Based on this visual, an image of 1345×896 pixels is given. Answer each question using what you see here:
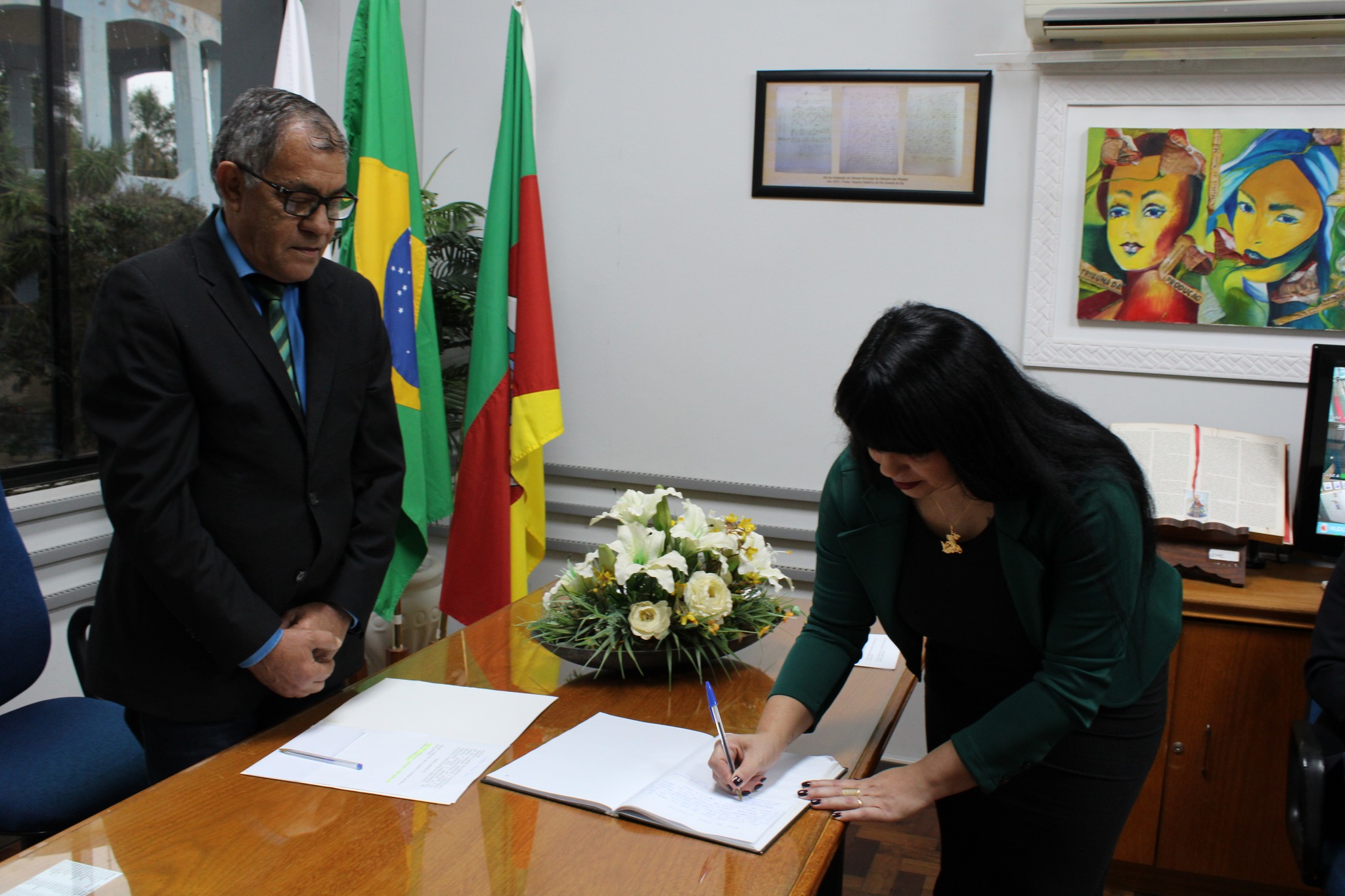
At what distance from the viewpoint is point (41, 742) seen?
1.94 m

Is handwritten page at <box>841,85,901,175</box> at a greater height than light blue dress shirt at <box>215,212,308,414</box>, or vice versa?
handwritten page at <box>841,85,901,175</box>

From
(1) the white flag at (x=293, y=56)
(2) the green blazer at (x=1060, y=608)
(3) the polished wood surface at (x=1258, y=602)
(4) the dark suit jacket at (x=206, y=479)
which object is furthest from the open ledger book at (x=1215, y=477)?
(1) the white flag at (x=293, y=56)

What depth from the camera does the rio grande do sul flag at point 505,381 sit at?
10.3 ft

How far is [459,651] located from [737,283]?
1774mm

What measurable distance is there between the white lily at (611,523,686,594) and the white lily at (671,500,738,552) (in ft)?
0.11

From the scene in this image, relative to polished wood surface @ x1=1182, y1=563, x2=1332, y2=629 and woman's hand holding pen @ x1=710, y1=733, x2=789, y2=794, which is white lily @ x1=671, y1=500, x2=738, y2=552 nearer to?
woman's hand holding pen @ x1=710, y1=733, x2=789, y2=794

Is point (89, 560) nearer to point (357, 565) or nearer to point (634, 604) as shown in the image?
point (357, 565)

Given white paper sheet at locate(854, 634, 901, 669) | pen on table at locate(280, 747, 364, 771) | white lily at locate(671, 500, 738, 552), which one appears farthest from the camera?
white paper sheet at locate(854, 634, 901, 669)

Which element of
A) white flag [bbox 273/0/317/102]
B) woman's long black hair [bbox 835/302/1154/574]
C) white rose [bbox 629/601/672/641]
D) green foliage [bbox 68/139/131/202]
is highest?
white flag [bbox 273/0/317/102]

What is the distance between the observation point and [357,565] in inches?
66.2

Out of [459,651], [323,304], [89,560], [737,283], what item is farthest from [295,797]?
[737,283]

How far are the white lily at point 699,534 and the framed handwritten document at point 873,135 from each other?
1.66 m

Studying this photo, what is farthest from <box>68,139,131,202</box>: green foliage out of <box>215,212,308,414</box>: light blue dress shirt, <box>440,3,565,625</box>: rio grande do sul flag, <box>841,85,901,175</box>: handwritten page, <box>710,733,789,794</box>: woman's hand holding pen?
<box>710,733,789,794</box>: woman's hand holding pen

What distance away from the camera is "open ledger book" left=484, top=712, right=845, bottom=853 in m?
1.25
